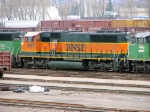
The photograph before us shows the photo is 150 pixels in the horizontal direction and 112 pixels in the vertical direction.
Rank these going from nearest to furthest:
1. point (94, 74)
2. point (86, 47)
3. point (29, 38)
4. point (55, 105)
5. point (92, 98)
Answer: point (55, 105)
point (92, 98)
point (94, 74)
point (86, 47)
point (29, 38)

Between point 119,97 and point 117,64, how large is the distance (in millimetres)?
10018

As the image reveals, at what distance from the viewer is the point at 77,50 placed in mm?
30391

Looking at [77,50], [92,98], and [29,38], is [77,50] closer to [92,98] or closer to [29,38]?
[29,38]

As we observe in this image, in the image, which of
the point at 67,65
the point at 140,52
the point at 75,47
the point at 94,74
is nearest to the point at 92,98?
the point at 94,74

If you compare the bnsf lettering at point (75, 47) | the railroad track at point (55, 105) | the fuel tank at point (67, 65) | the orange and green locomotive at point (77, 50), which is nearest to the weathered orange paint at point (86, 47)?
the orange and green locomotive at point (77, 50)

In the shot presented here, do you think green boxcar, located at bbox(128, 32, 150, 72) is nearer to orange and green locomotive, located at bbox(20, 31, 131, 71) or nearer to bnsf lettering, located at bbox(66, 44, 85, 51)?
orange and green locomotive, located at bbox(20, 31, 131, 71)

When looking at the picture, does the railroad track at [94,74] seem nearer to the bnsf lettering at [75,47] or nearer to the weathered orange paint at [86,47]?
the bnsf lettering at [75,47]

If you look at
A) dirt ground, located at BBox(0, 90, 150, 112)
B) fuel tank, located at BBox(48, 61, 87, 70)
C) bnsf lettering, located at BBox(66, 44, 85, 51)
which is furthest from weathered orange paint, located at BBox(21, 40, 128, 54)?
dirt ground, located at BBox(0, 90, 150, 112)

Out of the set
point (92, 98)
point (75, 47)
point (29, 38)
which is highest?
point (29, 38)

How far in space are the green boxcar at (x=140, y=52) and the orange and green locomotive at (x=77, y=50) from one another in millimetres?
764

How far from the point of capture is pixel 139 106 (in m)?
16.7

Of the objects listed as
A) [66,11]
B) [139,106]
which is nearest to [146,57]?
[139,106]

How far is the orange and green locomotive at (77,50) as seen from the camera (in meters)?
29.0

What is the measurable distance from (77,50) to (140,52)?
4.69m
